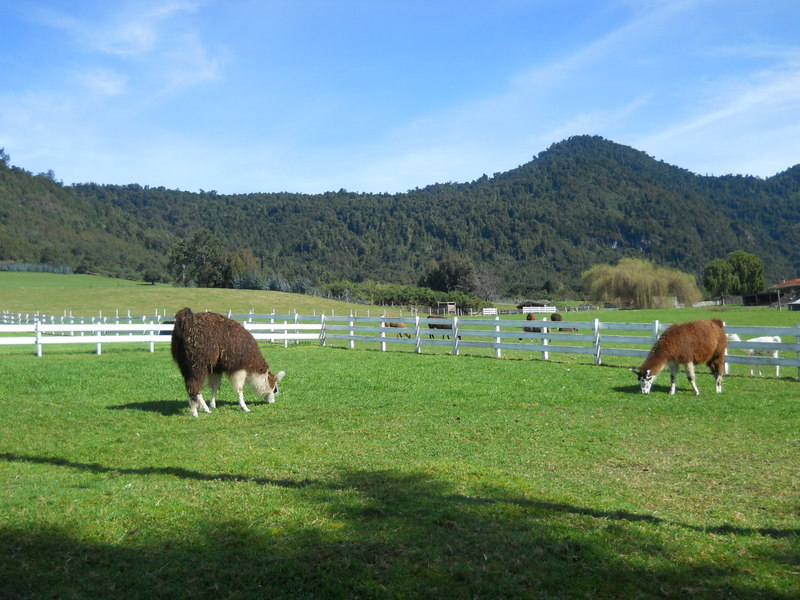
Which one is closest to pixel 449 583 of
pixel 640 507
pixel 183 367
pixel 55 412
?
→ pixel 640 507

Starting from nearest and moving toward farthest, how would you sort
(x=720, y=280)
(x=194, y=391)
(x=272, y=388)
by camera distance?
(x=194, y=391) < (x=272, y=388) < (x=720, y=280)

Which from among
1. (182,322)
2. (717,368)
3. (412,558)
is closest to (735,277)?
(717,368)

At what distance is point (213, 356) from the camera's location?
33.7 feet

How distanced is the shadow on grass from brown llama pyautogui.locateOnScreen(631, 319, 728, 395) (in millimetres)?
7286

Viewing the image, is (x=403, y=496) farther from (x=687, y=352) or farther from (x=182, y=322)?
(x=687, y=352)

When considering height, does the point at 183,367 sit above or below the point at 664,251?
below

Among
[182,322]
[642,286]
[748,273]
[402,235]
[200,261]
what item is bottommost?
[182,322]

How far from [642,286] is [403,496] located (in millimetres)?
79752

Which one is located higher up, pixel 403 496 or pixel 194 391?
pixel 194 391

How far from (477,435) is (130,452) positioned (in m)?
4.28

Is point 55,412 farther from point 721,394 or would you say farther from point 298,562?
point 721,394

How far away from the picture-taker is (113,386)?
12.6 meters

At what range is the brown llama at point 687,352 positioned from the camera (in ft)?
38.7

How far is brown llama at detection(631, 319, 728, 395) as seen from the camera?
11.8 meters
